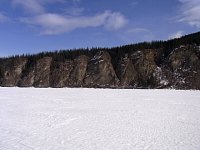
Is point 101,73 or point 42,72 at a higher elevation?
point 42,72

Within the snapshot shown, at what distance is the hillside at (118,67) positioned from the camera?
5084 cm

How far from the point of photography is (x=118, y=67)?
2283 inches

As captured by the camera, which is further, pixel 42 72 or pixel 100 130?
pixel 42 72

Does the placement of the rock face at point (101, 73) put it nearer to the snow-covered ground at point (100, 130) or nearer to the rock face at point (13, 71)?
the rock face at point (13, 71)

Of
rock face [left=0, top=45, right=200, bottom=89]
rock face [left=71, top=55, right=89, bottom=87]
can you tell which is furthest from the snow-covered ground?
rock face [left=71, top=55, right=89, bottom=87]

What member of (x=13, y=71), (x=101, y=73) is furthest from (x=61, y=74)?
(x=13, y=71)

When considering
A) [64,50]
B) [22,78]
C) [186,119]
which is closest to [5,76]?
[22,78]

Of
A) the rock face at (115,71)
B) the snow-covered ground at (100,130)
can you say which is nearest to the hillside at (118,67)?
the rock face at (115,71)

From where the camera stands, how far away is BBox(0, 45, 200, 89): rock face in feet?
165

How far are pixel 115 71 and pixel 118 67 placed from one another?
994mm

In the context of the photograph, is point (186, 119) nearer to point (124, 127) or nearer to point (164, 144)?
point (124, 127)

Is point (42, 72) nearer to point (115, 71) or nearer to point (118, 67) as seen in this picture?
point (115, 71)

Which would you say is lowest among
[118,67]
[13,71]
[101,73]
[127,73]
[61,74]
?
[127,73]

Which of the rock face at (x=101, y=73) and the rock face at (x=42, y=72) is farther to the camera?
the rock face at (x=42, y=72)
